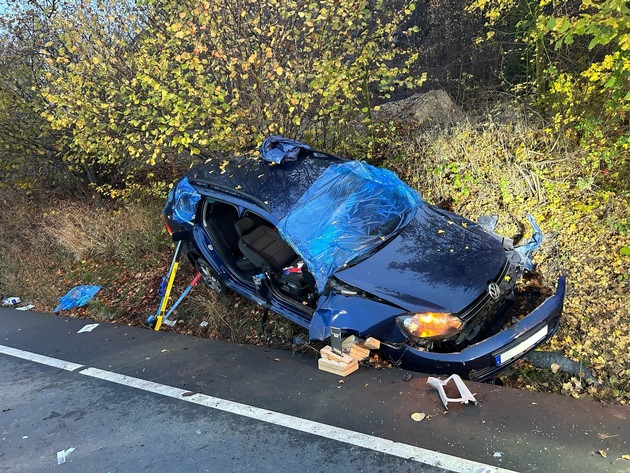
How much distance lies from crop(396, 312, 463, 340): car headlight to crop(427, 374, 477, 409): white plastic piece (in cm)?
35

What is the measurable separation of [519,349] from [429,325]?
2.19ft

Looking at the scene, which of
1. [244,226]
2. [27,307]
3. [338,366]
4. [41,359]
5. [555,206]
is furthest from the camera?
[27,307]

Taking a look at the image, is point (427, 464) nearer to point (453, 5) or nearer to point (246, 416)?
point (246, 416)

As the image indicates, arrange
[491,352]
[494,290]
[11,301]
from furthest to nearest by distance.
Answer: [11,301] → [494,290] → [491,352]

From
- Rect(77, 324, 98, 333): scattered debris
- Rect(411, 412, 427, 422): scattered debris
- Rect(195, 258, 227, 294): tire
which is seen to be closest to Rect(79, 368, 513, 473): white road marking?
Rect(411, 412, 427, 422): scattered debris

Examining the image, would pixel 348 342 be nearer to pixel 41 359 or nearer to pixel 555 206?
pixel 555 206

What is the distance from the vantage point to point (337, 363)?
12.3ft

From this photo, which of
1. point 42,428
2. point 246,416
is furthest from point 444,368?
point 42,428

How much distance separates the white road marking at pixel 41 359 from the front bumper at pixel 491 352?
346 cm

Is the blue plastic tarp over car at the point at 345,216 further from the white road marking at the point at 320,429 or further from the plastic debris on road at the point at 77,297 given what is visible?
the plastic debris on road at the point at 77,297

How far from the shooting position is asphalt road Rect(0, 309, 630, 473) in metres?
2.86

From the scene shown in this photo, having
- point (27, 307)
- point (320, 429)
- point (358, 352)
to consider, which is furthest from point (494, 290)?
point (27, 307)

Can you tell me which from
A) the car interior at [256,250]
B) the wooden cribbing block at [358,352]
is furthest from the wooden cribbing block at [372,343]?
the car interior at [256,250]

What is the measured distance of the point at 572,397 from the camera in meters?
3.27
